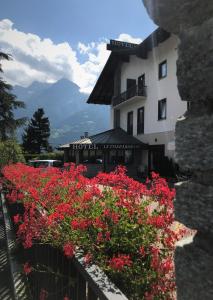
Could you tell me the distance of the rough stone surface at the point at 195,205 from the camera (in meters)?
1.28

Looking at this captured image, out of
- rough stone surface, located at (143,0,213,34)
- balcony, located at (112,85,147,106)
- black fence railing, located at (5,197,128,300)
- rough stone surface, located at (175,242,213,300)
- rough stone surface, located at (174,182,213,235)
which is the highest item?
balcony, located at (112,85,147,106)

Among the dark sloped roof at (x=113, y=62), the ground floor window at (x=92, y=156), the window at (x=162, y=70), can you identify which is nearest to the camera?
the dark sloped roof at (x=113, y=62)

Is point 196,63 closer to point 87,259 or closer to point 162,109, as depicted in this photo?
Answer: point 87,259

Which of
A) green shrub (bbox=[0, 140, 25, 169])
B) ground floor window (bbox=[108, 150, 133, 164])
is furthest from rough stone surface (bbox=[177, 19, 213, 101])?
ground floor window (bbox=[108, 150, 133, 164])

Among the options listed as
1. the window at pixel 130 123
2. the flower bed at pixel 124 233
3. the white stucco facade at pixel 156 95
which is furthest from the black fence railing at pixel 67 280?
the window at pixel 130 123

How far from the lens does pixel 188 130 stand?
135cm

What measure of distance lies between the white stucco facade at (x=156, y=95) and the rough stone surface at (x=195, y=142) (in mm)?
17825

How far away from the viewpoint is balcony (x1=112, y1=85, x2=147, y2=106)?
82.8ft

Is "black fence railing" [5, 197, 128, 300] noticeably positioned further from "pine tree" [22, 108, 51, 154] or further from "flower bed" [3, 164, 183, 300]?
"pine tree" [22, 108, 51, 154]

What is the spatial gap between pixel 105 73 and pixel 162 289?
96.5 ft

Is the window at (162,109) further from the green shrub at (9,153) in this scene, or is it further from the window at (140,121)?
the green shrub at (9,153)

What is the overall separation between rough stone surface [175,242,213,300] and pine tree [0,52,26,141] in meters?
31.3

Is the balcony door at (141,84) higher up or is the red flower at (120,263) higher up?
the balcony door at (141,84)

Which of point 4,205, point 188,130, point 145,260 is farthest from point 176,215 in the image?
point 4,205
